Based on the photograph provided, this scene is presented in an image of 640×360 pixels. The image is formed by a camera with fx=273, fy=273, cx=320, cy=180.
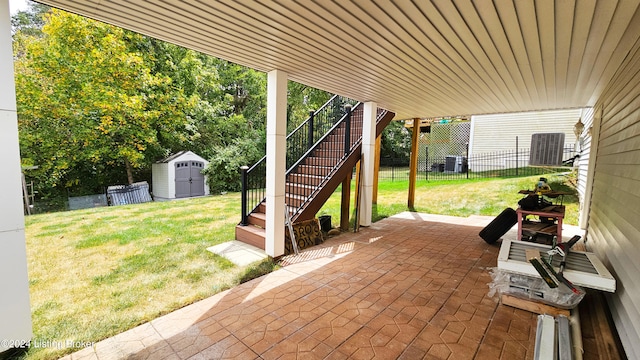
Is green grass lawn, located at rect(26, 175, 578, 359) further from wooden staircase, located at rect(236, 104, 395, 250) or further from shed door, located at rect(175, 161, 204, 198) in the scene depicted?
shed door, located at rect(175, 161, 204, 198)

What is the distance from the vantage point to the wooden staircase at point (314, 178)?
4.77 meters

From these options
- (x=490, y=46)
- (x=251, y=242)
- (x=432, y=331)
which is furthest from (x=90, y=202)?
(x=490, y=46)

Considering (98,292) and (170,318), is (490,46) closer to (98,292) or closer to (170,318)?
(170,318)

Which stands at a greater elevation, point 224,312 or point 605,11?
point 605,11

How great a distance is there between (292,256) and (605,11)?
14.0 feet

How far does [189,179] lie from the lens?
34.3ft

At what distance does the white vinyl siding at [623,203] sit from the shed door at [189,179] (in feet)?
36.2

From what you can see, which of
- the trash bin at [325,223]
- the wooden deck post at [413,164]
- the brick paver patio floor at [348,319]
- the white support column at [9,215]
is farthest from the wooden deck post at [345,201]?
the white support column at [9,215]

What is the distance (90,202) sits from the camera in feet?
29.8

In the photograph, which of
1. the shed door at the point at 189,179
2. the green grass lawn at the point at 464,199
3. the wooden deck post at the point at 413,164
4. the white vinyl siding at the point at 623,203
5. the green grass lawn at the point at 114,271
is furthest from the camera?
the shed door at the point at 189,179

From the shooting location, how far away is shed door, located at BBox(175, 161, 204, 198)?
10.2 metres

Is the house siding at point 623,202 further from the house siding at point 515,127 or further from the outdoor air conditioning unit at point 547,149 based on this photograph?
the house siding at point 515,127

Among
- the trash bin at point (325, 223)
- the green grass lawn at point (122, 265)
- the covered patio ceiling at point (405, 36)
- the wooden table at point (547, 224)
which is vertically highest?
the covered patio ceiling at point (405, 36)

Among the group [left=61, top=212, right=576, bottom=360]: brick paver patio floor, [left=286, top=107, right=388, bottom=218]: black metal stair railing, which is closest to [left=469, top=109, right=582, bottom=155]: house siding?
[left=286, top=107, right=388, bottom=218]: black metal stair railing
